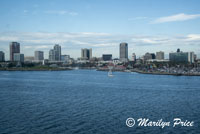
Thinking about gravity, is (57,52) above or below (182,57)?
above

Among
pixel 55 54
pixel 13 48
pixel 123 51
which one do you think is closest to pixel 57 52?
pixel 55 54

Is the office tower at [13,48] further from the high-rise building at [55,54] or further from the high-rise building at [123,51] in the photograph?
the high-rise building at [123,51]

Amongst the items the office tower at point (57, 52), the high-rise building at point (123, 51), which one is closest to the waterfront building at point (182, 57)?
the high-rise building at point (123, 51)

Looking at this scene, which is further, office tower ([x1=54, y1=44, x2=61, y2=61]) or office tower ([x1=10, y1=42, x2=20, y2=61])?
office tower ([x1=54, y1=44, x2=61, y2=61])

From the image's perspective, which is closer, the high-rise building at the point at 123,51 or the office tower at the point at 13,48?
the office tower at the point at 13,48

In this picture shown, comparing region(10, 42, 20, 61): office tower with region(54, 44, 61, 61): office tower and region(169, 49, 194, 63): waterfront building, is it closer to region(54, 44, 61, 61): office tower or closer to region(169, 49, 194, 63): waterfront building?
region(54, 44, 61, 61): office tower

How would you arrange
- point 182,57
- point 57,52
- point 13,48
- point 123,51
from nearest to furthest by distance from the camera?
point 182,57 < point 13,48 < point 123,51 < point 57,52

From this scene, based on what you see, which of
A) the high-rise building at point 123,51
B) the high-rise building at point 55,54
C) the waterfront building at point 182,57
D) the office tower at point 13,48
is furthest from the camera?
the high-rise building at point 55,54

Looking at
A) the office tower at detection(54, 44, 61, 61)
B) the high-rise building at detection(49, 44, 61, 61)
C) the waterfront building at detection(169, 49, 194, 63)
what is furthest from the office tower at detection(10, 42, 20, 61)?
the waterfront building at detection(169, 49, 194, 63)

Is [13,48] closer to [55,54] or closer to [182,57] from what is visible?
[55,54]

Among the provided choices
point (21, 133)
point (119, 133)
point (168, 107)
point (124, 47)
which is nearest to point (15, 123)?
point (21, 133)

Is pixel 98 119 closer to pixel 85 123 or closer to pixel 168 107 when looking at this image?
pixel 85 123
